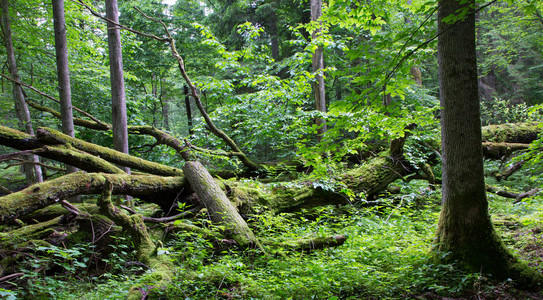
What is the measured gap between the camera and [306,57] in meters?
9.38

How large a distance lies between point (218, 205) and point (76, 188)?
6.55ft

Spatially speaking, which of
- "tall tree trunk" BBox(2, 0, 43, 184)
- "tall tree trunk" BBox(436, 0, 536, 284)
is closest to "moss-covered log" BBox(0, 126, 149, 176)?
"tall tree trunk" BBox(2, 0, 43, 184)

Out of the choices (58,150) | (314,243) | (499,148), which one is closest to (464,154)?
(314,243)

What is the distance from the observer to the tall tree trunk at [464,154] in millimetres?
3189

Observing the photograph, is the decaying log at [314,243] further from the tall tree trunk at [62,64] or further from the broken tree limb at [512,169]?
the tall tree trunk at [62,64]

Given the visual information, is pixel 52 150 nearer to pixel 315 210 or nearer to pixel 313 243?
pixel 313 243

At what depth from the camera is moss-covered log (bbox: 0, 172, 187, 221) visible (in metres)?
3.32

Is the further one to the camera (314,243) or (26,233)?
(314,243)

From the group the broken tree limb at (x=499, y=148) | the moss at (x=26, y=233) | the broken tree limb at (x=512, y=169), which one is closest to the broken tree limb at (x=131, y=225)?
the moss at (x=26, y=233)

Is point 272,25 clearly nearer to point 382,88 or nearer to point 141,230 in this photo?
point 382,88

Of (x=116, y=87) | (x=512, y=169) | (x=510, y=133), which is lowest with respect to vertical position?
(x=512, y=169)

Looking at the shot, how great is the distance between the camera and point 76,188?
3.87 metres

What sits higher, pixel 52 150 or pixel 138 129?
pixel 138 129

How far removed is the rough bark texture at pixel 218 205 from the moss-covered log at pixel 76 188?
0.37 metres
